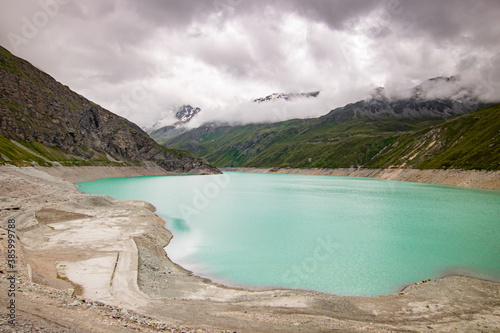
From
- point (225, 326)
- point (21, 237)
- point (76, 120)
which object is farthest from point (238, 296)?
point (76, 120)

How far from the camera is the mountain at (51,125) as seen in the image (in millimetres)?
117750

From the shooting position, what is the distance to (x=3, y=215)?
25.5m

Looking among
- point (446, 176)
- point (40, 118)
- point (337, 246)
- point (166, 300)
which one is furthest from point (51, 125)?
point (446, 176)

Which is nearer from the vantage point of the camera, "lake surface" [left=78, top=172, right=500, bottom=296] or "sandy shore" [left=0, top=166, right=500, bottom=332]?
"sandy shore" [left=0, top=166, right=500, bottom=332]

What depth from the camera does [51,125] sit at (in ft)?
456

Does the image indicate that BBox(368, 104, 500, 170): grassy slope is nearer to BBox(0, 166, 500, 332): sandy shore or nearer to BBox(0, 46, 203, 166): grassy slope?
BBox(0, 166, 500, 332): sandy shore

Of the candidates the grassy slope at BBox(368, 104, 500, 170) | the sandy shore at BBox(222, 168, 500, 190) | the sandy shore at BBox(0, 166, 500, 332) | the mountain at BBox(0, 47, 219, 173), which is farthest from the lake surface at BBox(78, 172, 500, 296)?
the mountain at BBox(0, 47, 219, 173)

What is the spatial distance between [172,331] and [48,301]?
511 cm

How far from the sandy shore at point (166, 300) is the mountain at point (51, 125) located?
3575 inches

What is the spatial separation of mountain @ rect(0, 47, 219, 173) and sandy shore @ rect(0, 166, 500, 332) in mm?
90802

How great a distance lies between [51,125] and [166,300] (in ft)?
521

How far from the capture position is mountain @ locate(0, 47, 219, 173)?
386 feet


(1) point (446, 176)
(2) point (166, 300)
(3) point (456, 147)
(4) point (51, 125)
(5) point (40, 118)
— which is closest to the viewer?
(2) point (166, 300)

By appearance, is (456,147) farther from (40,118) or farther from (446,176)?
(40,118)
